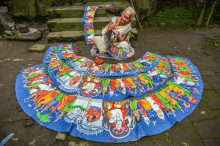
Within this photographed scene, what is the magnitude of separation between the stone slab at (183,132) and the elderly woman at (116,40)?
7.80 ft

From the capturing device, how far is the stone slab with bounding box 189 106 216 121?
245 cm

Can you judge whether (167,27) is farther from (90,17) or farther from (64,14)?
(64,14)

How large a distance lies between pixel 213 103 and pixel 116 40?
2905 mm

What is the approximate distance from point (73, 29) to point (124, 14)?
237cm

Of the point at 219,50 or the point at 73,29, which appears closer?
the point at 219,50

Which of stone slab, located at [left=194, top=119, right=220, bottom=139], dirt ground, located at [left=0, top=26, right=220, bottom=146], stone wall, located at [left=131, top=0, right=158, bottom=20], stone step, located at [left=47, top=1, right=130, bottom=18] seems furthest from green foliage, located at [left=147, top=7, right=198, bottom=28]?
stone slab, located at [left=194, top=119, right=220, bottom=139]

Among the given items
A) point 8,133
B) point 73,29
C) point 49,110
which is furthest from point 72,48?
point 8,133

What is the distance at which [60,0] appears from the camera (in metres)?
6.17

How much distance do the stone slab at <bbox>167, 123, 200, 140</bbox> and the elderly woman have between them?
7.80ft

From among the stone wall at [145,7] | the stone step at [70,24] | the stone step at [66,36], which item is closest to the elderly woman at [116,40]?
the stone step at [66,36]

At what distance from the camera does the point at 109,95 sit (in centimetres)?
282

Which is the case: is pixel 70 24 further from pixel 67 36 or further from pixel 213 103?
pixel 213 103

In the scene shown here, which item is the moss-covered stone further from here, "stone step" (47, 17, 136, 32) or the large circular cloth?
the large circular cloth

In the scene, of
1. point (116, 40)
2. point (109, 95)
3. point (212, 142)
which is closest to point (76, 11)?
point (116, 40)
